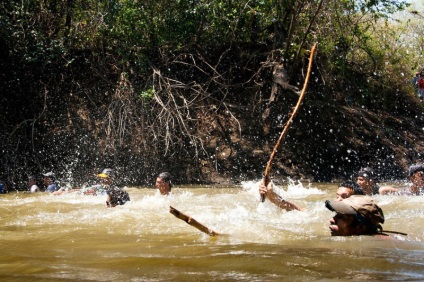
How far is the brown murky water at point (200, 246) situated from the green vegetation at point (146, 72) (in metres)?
4.50

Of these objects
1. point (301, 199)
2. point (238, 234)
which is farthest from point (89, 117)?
point (238, 234)

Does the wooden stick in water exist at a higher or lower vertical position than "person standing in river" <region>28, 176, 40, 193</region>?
higher

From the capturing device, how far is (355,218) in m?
4.41

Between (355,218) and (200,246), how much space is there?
1360mm

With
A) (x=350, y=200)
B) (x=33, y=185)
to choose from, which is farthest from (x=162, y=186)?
(x=350, y=200)

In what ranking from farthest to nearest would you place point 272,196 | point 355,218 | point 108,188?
point 108,188 → point 272,196 → point 355,218

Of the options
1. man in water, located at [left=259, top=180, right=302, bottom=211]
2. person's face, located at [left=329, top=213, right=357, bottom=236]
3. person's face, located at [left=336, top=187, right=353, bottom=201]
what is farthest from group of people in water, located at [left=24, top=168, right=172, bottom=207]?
person's face, located at [left=329, top=213, right=357, bottom=236]

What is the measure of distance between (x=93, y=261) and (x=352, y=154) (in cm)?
1086

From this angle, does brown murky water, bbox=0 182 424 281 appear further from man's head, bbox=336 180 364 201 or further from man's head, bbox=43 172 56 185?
man's head, bbox=43 172 56 185

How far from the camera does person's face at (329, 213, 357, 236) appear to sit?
441 centimetres

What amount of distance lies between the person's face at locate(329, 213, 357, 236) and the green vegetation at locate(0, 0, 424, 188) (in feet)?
25.7

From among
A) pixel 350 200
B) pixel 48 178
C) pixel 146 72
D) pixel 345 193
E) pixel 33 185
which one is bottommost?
pixel 33 185

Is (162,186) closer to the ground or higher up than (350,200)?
closer to the ground

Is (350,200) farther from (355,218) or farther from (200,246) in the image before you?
(200,246)
